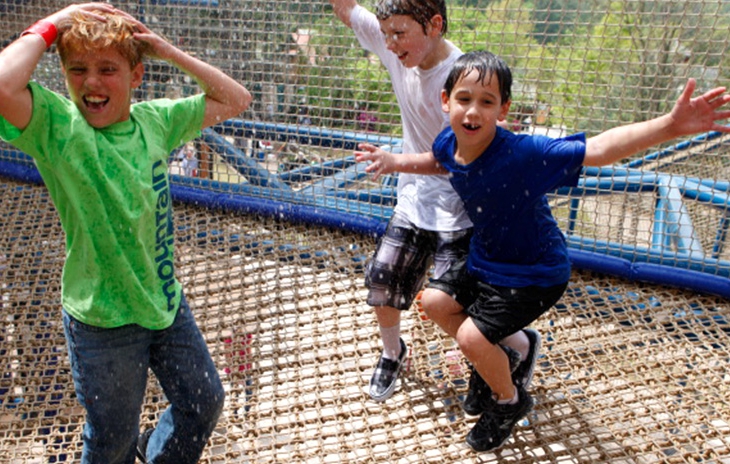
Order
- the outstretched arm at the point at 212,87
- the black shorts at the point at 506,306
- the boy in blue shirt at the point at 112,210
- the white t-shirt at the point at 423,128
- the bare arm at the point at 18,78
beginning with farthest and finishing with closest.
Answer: the white t-shirt at the point at 423,128 < the black shorts at the point at 506,306 < the outstretched arm at the point at 212,87 < the boy in blue shirt at the point at 112,210 < the bare arm at the point at 18,78

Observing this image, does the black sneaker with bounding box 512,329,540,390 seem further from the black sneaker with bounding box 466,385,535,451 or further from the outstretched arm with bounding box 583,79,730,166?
the outstretched arm with bounding box 583,79,730,166

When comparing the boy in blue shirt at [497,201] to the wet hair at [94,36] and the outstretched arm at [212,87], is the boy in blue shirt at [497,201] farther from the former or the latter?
the wet hair at [94,36]

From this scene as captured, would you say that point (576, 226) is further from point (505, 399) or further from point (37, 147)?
point (37, 147)

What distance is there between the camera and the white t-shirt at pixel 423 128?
2.19 metres

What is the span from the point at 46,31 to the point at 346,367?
64.4 inches

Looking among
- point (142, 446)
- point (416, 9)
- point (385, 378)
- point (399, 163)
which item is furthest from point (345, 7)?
point (142, 446)

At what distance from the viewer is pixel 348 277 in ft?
10.6

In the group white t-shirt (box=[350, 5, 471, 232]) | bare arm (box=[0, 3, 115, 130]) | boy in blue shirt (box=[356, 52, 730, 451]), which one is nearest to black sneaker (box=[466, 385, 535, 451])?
boy in blue shirt (box=[356, 52, 730, 451])

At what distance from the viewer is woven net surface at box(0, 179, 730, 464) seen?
2.37 metres

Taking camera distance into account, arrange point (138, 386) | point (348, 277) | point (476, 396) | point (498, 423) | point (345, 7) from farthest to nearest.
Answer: point (348, 277) → point (345, 7) → point (476, 396) → point (498, 423) → point (138, 386)

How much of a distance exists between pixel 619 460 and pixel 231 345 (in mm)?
1514

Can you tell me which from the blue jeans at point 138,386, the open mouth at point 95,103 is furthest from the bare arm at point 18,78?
the blue jeans at point 138,386

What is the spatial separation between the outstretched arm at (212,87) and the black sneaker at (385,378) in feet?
3.61

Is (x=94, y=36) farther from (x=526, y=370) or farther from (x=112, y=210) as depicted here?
(x=526, y=370)
